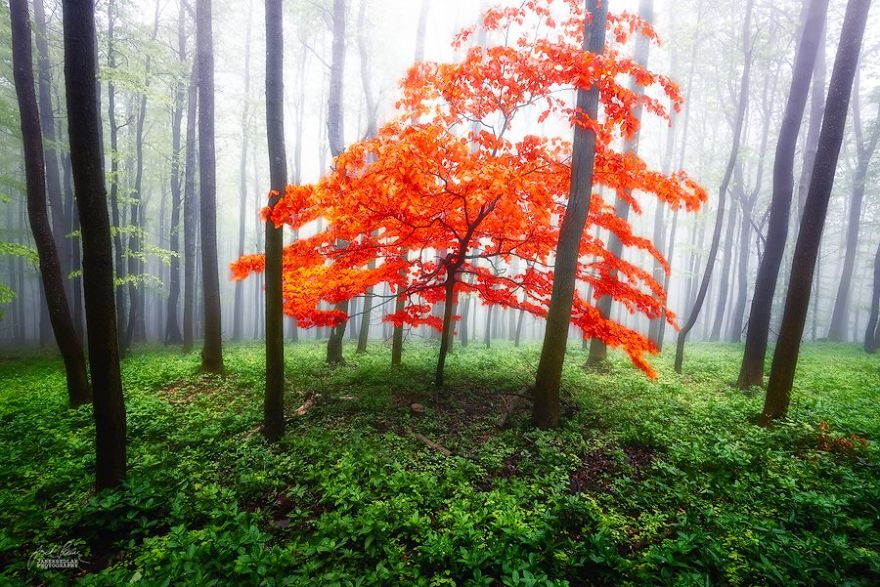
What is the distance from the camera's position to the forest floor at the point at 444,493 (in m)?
3.44

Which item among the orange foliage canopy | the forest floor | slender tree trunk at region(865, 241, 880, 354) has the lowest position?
the forest floor

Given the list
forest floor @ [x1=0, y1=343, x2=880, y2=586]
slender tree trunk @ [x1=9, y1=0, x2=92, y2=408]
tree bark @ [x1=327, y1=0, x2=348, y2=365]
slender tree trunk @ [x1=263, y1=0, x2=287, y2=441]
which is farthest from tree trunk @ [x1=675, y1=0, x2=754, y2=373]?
slender tree trunk @ [x1=9, y1=0, x2=92, y2=408]

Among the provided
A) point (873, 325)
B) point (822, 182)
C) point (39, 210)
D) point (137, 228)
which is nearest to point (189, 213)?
point (137, 228)

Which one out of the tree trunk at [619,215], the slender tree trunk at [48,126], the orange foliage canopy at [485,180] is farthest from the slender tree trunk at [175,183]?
the tree trunk at [619,215]

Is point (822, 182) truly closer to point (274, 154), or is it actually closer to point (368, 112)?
point (274, 154)

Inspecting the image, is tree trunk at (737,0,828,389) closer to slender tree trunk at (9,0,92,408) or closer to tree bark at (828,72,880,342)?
tree bark at (828,72,880,342)

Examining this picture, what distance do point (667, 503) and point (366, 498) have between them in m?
3.72

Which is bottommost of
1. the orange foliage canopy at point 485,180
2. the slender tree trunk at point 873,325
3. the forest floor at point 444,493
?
the forest floor at point 444,493

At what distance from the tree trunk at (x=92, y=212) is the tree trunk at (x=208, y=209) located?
17.2 feet

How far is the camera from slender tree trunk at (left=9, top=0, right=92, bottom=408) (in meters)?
7.02

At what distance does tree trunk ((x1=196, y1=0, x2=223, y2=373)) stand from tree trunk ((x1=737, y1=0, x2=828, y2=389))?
13.4 metres

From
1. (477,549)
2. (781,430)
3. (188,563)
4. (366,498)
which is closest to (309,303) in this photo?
(366,498)

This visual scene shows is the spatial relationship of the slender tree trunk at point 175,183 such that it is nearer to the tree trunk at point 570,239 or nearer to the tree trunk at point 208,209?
the tree trunk at point 208,209

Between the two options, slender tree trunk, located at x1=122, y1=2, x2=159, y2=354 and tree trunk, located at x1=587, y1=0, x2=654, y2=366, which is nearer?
tree trunk, located at x1=587, y1=0, x2=654, y2=366
